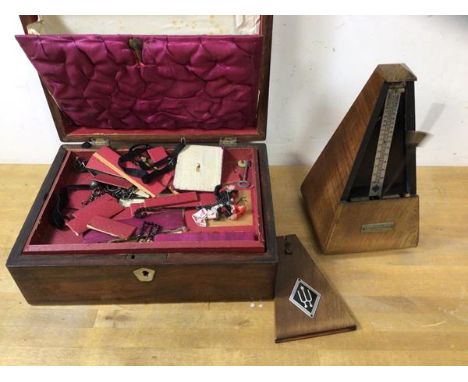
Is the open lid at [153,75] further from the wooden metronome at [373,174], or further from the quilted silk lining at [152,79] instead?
the wooden metronome at [373,174]

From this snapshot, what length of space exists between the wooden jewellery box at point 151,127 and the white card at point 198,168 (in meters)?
0.03

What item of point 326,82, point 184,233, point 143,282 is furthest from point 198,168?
point 326,82

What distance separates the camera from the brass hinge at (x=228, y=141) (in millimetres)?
1021

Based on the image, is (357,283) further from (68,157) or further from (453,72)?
(68,157)

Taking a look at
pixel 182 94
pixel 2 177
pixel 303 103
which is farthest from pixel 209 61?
pixel 2 177

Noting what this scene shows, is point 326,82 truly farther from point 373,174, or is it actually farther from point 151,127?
point 151,127

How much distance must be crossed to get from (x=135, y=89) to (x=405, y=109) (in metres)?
0.59

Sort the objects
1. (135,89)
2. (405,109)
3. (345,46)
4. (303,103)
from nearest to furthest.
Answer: (405,109) → (135,89) → (345,46) → (303,103)

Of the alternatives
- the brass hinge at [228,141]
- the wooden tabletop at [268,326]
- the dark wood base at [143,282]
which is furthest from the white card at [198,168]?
the wooden tabletop at [268,326]

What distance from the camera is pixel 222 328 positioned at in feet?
2.73

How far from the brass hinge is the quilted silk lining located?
0.03m

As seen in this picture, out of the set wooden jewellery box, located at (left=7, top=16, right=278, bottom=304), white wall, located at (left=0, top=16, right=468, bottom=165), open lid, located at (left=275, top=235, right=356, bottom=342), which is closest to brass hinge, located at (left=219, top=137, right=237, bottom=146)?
wooden jewellery box, located at (left=7, top=16, right=278, bottom=304)

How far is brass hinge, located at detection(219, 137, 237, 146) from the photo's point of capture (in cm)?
102

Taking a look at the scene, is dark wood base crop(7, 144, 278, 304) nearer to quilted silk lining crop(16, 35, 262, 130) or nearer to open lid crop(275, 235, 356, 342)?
open lid crop(275, 235, 356, 342)
